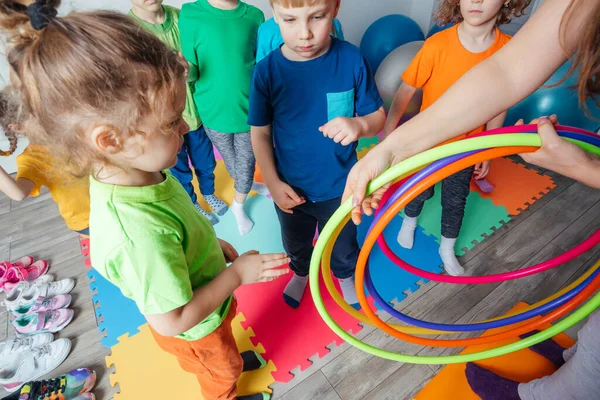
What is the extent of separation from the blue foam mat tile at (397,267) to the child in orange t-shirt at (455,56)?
0.16 meters

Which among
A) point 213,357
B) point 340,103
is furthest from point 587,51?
point 213,357

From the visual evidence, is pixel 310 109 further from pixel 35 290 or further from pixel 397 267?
pixel 35 290

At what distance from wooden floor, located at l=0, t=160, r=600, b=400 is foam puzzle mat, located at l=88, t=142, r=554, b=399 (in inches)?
2.0

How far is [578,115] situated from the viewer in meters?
2.19

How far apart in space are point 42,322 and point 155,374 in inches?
26.3

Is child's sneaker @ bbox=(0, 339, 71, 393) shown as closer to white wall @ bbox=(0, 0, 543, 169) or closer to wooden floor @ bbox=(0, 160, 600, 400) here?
wooden floor @ bbox=(0, 160, 600, 400)

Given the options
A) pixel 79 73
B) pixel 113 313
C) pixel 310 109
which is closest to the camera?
pixel 79 73

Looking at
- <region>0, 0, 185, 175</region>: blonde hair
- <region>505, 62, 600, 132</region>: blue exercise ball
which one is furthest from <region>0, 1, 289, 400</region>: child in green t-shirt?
<region>505, 62, 600, 132</region>: blue exercise ball

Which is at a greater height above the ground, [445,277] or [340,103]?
[340,103]

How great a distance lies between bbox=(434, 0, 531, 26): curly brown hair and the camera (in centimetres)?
138

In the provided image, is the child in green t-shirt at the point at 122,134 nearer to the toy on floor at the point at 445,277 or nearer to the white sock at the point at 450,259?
the toy on floor at the point at 445,277

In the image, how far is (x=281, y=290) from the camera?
1.75 m

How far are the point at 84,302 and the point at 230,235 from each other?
82 centimetres

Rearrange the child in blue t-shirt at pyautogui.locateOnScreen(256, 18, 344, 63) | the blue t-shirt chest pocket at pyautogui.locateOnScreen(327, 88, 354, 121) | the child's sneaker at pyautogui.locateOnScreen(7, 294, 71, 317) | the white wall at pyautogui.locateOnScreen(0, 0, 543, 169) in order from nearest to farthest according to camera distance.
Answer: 1. the blue t-shirt chest pocket at pyautogui.locateOnScreen(327, 88, 354, 121)
2. the child in blue t-shirt at pyautogui.locateOnScreen(256, 18, 344, 63)
3. the child's sneaker at pyautogui.locateOnScreen(7, 294, 71, 317)
4. the white wall at pyautogui.locateOnScreen(0, 0, 543, 169)
